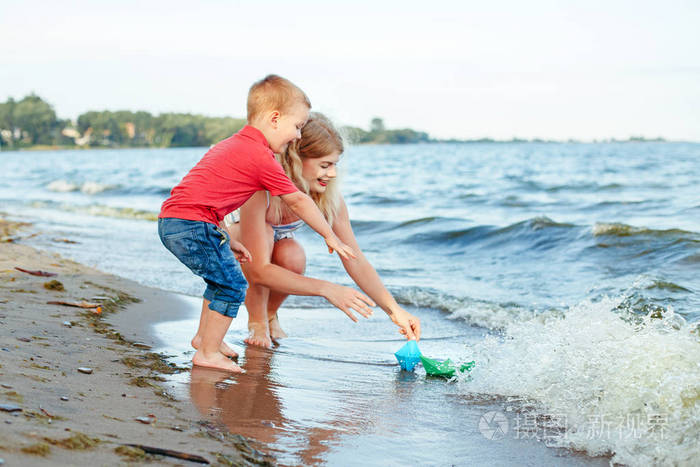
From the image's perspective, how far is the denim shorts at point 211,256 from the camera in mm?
2832

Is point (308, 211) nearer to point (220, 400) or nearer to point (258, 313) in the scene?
point (220, 400)

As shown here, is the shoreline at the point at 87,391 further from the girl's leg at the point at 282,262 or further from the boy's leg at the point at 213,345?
the girl's leg at the point at 282,262

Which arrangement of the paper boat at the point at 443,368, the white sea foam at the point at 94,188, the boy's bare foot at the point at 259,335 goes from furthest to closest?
the white sea foam at the point at 94,188
the boy's bare foot at the point at 259,335
the paper boat at the point at 443,368

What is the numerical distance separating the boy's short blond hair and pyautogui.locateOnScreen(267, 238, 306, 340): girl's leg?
101cm

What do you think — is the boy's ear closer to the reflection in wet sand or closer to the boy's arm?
the boy's arm

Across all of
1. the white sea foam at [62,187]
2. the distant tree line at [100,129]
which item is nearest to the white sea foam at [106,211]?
the white sea foam at [62,187]

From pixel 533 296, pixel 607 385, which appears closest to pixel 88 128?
pixel 533 296

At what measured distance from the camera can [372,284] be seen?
3.46m

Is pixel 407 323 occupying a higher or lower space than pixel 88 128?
lower

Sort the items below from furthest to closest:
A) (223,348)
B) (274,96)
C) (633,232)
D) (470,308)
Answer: (633,232)
(470,308)
(223,348)
(274,96)

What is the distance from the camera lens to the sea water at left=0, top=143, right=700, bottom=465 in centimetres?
246

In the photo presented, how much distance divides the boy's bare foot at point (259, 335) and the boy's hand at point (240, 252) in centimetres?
56

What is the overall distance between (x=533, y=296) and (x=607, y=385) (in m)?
2.80

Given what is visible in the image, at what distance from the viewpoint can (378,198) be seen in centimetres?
1481
